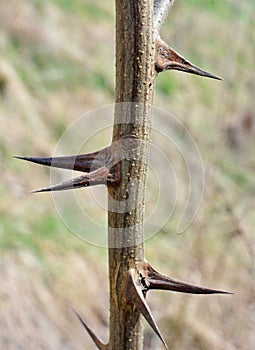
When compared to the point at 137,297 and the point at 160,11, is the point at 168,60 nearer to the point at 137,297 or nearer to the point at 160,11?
the point at 160,11

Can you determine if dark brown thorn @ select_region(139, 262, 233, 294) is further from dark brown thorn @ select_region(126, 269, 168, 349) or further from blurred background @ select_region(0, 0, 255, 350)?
blurred background @ select_region(0, 0, 255, 350)

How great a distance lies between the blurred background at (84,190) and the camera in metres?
2.40

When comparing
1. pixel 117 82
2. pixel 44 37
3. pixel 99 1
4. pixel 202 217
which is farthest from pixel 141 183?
pixel 99 1

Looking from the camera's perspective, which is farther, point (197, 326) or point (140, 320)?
point (197, 326)

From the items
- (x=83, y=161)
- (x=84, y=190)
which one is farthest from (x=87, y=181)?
(x=84, y=190)

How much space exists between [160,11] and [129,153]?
144 millimetres

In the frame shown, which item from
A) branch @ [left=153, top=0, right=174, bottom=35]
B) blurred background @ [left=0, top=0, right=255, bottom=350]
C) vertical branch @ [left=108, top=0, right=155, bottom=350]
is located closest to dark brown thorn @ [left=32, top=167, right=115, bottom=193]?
vertical branch @ [left=108, top=0, right=155, bottom=350]

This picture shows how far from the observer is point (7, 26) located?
14.0 ft

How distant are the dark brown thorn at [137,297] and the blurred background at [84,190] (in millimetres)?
1005

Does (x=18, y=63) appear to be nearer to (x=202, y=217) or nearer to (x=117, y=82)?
(x=202, y=217)

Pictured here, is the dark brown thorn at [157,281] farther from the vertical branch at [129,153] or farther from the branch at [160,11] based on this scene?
the branch at [160,11]

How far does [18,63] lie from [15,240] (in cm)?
179

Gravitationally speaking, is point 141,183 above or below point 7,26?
below

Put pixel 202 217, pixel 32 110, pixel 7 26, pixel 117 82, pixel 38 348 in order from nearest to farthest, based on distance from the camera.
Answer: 1. pixel 117 82
2. pixel 38 348
3. pixel 202 217
4. pixel 32 110
5. pixel 7 26
